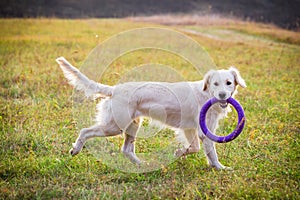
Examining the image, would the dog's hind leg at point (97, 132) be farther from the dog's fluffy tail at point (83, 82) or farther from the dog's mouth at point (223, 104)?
the dog's mouth at point (223, 104)

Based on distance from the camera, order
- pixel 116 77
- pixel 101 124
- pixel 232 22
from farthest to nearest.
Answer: pixel 232 22 → pixel 116 77 → pixel 101 124

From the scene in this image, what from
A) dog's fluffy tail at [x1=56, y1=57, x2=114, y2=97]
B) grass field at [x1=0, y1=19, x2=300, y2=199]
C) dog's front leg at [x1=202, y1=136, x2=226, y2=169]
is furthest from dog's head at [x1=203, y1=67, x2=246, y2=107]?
dog's fluffy tail at [x1=56, y1=57, x2=114, y2=97]

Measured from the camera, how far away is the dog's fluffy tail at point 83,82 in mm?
4855

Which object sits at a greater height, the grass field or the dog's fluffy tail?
the dog's fluffy tail

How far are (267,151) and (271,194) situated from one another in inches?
53.7

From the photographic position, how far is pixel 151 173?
452cm

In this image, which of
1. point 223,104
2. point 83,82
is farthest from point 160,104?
point 83,82

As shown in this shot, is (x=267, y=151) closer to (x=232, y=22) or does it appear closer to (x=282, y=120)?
(x=282, y=120)

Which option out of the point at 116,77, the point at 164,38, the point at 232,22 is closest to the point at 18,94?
the point at 116,77

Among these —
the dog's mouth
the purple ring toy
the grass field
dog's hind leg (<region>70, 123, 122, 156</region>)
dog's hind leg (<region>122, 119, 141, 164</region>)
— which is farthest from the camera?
dog's hind leg (<region>122, 119, 141, 164</region>)

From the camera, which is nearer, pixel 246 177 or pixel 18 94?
pixel 246 177

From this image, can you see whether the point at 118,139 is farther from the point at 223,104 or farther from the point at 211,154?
the point at 223,104

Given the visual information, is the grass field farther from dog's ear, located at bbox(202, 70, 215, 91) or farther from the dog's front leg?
dog's ear, located at bbox(202, 70, 215, 91)

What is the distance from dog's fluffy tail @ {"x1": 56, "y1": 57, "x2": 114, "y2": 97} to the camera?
486 cm
